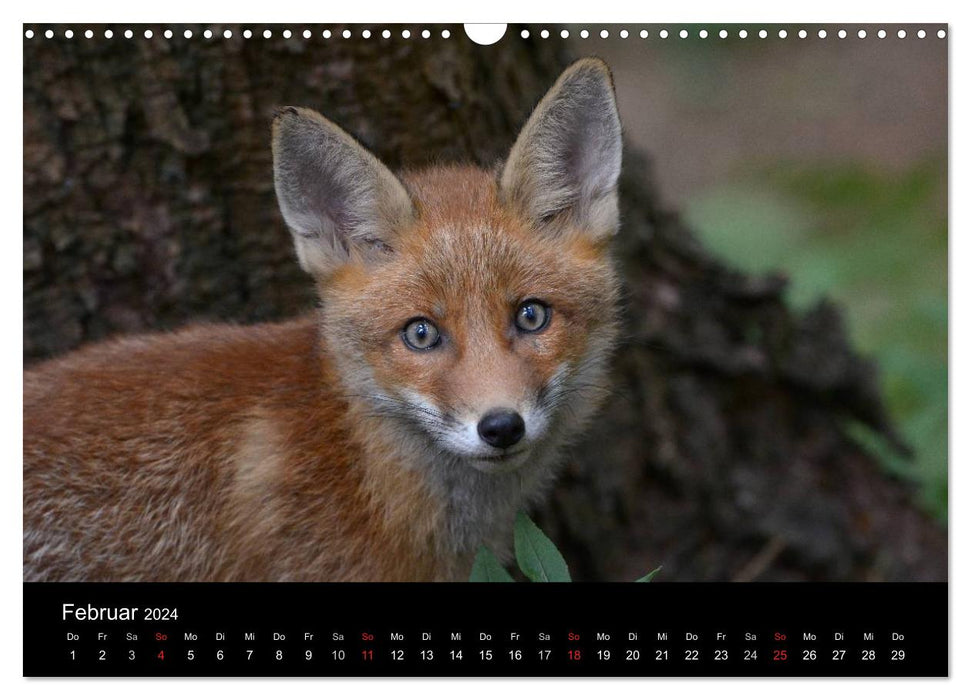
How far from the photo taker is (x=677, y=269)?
5633mm

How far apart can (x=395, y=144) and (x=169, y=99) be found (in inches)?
37.1

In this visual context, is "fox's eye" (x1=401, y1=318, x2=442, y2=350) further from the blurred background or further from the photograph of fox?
the blurred background

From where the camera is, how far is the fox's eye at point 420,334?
3.48 meters

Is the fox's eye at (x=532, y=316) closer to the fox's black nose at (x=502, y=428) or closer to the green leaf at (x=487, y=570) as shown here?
the fox's black nose at (x=502, y=428)

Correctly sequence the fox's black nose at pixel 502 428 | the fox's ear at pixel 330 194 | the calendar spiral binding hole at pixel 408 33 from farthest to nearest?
1. the calendar spiral binding hole at pixel 408 33
2. the fox's ear at pixel 330 194
3. the fox's black nose at pixel 502 428

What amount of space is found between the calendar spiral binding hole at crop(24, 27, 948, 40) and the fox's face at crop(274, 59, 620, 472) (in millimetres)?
507

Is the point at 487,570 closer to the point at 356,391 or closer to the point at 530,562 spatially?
the point at 530,562

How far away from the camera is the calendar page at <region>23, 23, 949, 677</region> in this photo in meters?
3.33

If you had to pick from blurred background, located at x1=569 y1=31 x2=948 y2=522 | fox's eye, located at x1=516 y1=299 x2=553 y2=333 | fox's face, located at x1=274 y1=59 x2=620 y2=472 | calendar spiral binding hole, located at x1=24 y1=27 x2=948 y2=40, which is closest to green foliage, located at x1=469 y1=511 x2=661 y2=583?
fox's face, located at x1=274 y1=59 x2=620 y2=472

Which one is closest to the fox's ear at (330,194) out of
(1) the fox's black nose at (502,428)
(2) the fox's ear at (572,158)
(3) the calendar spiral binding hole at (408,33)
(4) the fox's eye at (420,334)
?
(4) the fox's eye at (420,334)

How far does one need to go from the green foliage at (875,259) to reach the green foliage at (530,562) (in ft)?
7.22

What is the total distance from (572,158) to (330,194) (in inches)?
33.9

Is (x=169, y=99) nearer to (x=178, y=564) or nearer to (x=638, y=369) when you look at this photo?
(x=178, y=564)

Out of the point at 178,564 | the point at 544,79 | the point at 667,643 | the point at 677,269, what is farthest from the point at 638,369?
the point at 178,564
